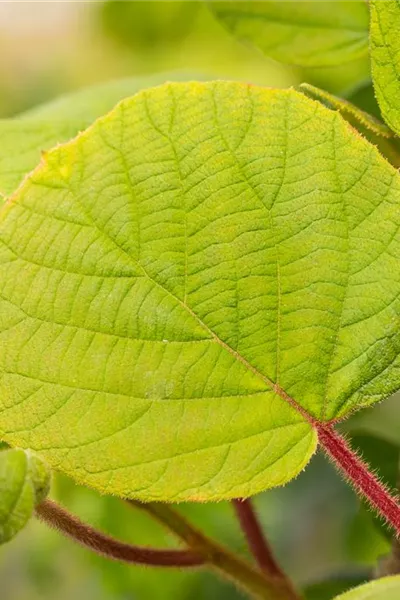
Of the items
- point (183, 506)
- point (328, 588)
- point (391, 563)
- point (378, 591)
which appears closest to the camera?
point (378, 591)

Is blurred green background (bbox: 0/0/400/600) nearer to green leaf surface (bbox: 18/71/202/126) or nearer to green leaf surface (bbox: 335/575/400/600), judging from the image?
green leaf surface (bbox: 18/71/202/126)

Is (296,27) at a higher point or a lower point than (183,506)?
higher

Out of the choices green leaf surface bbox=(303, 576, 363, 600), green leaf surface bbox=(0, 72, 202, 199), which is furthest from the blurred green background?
green leaf surface bbox=(0, 72, 202, 199)

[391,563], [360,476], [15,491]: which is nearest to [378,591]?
[360,476]

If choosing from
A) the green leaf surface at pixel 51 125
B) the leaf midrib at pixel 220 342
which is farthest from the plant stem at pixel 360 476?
the green leaf surface at pixel 51 125

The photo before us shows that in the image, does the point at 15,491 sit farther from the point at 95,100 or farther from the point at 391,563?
the point at 95,100

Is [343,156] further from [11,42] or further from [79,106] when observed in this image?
[11,42]
